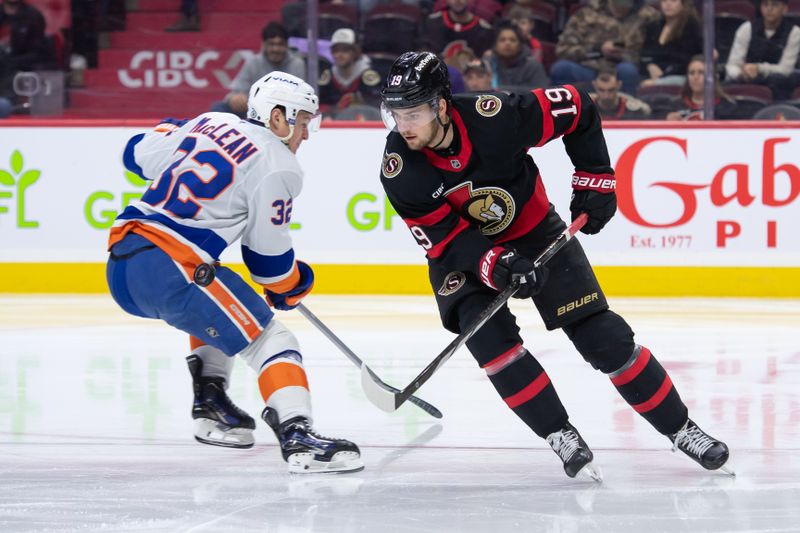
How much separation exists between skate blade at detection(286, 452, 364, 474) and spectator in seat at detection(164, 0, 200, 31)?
454 cm

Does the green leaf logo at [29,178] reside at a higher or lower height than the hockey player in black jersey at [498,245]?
lower

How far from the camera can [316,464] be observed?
3.16 m

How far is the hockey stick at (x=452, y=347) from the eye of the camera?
10.2 ft

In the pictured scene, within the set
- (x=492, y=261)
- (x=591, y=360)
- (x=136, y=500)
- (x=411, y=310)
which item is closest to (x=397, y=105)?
(x=492, y=261)

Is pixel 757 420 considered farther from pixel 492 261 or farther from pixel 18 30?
pixel 18 30

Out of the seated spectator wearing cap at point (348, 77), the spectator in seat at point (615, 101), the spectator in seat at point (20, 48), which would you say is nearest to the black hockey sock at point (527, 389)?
the spectator in seat at point (615, 101)

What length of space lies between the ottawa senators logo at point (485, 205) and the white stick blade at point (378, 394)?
0.48m

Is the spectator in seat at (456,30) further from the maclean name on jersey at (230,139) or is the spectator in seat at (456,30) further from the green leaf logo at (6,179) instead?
the maclean name on jersey at (230,139)

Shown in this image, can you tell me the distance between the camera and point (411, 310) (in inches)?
255

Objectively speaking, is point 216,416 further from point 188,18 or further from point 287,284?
point 188,18

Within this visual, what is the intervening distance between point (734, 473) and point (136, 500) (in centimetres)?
137

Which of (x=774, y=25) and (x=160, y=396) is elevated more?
(x=774, y=25)

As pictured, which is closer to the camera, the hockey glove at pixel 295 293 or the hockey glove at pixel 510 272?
the hockey glove at pixel 510 272

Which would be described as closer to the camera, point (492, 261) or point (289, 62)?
point (492, 261)
